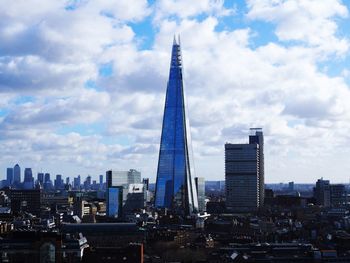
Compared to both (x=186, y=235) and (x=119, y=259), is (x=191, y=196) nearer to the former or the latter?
(x=186, y=235)

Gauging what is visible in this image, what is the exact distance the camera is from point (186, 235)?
5231 inches

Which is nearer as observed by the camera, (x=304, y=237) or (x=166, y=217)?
(x=304, y=237)

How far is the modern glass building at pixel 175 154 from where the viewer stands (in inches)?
7333

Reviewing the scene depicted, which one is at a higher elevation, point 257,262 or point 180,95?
point 180,95

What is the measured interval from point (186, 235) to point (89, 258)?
56.6 meters

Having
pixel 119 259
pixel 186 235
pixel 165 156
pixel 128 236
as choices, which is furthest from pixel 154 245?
pixel 165 156

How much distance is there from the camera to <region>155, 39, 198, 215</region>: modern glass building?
18625 cm

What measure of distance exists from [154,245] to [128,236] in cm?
589

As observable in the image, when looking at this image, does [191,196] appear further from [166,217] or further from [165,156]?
[166,217]

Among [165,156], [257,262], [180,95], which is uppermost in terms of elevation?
[180,95]

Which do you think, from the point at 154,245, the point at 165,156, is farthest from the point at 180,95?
the point at 154,245

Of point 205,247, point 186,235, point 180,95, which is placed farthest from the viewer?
point 180,95

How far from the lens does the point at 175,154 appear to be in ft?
617

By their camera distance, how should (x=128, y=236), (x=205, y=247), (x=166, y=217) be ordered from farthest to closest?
(x=166, y=217)
(x=128, y=236)
(x=205, y=247)
